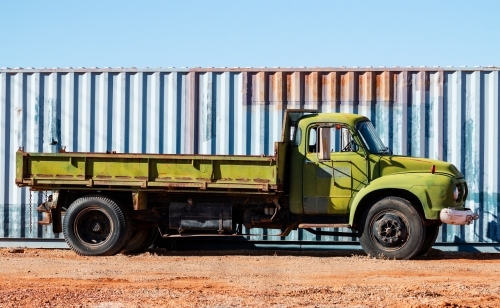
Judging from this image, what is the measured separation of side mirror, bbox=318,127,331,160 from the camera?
49.8ft

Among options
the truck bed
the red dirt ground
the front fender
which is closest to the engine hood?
the front fender

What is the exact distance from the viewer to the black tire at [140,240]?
54.4 ft

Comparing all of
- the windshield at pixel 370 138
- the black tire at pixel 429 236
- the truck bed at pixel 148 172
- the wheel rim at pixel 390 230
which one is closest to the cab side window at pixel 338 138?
the windshield at pixel 370 138

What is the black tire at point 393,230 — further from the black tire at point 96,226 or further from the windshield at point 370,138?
the black tire at point 96,226

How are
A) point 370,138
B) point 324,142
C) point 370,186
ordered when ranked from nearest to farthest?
point 370,186 < point 324,142 < point 370,138

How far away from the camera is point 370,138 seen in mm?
15516

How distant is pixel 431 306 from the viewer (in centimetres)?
1015

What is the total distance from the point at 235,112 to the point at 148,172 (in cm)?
285

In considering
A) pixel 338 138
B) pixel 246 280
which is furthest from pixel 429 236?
pixel 246 280

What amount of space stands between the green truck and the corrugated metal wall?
184 cm

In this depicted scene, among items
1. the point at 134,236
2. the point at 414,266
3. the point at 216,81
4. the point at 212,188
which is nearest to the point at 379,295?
the point at 414,266

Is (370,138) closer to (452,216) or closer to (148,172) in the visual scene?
(452,216)

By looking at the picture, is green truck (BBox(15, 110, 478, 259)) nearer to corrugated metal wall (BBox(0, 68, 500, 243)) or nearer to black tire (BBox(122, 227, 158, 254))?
black tire (BBox(122, 227, 158, 254))

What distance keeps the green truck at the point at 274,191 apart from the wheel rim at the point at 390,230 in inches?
0.6
